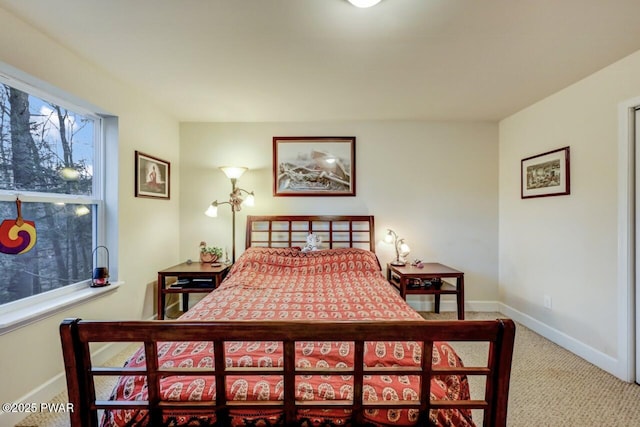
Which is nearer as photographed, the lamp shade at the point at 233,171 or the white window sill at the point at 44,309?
the white window sill at the point at 44,309

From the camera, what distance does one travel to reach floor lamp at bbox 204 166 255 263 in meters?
3.33

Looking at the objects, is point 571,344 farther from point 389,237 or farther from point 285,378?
point 285,378

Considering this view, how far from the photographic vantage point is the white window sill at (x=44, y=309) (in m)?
1.66

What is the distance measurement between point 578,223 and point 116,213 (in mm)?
4110

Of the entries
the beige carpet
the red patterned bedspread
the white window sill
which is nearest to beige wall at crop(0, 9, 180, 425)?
the white window sill

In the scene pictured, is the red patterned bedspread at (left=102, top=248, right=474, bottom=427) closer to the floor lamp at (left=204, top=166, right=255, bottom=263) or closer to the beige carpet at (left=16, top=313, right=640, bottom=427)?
the beige carpet at (left=16, top=313, right=640, bottom=427)

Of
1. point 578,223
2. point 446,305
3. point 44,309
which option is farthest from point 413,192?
point 44,309

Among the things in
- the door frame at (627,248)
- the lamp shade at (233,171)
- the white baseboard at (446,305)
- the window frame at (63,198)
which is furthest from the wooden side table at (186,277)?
the door frame at (627,248)

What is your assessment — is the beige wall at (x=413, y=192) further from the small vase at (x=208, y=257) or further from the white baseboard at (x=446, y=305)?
the small vase at (x=208, y=257)

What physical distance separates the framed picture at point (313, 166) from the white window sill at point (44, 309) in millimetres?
2062

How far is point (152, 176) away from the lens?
3.05 meters

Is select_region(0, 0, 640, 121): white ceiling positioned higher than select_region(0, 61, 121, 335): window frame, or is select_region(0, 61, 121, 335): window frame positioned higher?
select_region(0, 0, 640, 121): white ceiling

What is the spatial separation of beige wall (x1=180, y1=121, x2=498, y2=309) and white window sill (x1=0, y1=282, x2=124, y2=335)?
1409mm

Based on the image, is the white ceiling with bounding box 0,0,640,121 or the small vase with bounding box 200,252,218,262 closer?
the white ceiling with bounding box 0,0,640,121
